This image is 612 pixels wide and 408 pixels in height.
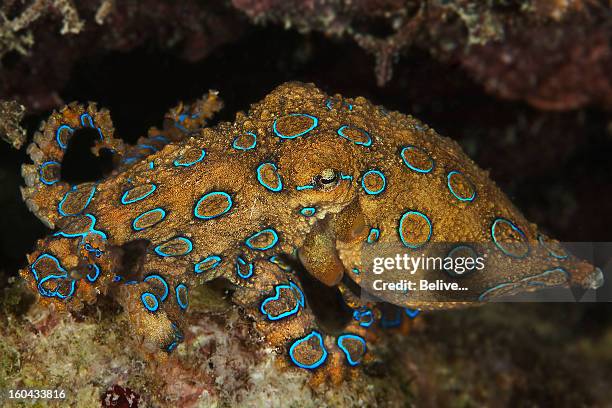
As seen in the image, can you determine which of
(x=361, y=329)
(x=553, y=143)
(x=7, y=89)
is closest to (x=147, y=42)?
(x=7, y=89)

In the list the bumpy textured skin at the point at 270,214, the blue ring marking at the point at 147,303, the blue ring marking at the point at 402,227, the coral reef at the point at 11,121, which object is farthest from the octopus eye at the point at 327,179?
the coral reef at the point at 11,121

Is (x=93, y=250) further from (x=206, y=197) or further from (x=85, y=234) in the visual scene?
(x=206, y=197)

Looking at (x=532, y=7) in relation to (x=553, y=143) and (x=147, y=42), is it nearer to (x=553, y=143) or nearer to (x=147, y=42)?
(x=553, y=143)

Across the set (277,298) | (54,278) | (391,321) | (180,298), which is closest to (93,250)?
(54,278)

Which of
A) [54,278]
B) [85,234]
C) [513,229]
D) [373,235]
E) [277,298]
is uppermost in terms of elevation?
[85,234]

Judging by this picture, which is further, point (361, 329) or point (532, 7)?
point (532, 7)

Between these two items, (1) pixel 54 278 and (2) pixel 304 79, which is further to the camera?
(2) pixel 304 79
